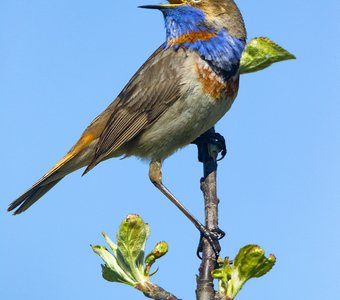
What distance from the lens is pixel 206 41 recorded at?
7332 millimetres

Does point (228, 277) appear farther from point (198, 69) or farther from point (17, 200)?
point (17, 200)

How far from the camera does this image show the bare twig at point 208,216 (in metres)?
3.91

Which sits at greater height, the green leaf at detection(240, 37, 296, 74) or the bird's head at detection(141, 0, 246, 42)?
the bird's head at detection(141, 0, 246, 42)

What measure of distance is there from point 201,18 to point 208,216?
133 inches

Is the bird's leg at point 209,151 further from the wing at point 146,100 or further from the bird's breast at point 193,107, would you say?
the wing at point 146,100

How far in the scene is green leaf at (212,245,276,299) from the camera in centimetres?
377

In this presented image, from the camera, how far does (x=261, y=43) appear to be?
17.2ft

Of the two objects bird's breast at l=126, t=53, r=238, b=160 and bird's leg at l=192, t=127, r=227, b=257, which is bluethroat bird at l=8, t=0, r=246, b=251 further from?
bird's leg at l=192, t=127, r=227, b=257

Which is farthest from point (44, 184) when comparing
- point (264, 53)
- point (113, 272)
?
point (113, 272)

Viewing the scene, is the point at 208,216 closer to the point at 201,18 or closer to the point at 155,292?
the point at 155,292

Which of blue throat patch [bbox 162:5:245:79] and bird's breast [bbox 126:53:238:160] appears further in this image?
blue throat patch [bbox 162:5:245:79]

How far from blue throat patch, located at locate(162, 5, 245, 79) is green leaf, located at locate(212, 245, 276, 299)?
353 centimetres

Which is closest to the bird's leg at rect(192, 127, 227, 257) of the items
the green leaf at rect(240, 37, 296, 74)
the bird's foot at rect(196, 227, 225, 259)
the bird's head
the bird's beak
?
the bird's foot at rect(196, 227, 225, 259)

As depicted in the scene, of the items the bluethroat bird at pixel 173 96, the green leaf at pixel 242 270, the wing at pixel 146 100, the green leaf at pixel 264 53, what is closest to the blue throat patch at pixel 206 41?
the bluethroat bird at pixel 173 96
